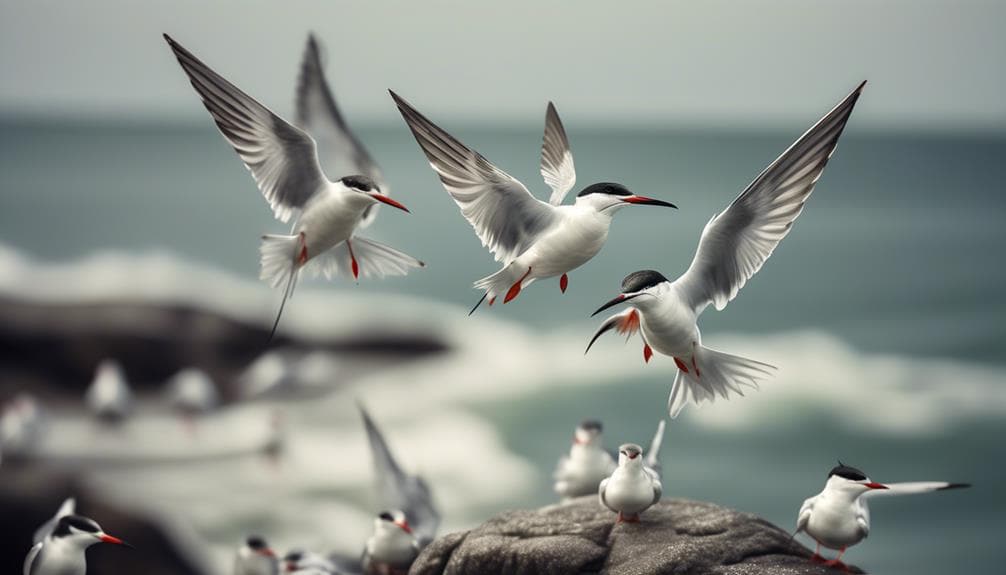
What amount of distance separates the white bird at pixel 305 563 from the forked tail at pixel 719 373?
2.33 meters

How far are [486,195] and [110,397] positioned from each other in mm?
5462

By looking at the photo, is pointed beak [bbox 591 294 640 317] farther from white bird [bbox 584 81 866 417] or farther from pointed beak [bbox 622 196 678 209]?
pointed beak [bbox 622 196 678 209]

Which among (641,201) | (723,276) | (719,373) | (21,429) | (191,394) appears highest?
(641,201)

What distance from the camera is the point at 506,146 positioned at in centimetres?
1484

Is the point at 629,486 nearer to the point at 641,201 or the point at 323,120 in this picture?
the point at 641,201

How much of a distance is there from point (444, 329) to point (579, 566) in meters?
6.30

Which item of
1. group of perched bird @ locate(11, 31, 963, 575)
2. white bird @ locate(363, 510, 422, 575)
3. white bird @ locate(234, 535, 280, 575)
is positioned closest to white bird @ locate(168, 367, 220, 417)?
white bird @ locate(234, 535, 280, 575)

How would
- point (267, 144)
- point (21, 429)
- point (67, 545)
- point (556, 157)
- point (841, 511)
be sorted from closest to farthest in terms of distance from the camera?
point (267, 144), point (556, 157), point (841, 511), point (67, 545), point (21, 429)

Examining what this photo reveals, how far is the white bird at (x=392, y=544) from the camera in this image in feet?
14.5

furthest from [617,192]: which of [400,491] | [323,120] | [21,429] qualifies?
[21,429]

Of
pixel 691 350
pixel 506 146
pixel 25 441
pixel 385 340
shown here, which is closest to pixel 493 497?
pixel 385 340

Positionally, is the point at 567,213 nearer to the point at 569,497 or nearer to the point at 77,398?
the point at 569,497

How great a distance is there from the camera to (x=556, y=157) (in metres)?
2.82

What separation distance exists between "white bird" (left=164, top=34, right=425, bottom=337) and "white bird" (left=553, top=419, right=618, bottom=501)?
1819 millimetres
